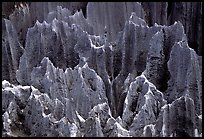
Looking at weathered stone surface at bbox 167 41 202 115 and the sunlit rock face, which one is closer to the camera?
the sunlit rock face

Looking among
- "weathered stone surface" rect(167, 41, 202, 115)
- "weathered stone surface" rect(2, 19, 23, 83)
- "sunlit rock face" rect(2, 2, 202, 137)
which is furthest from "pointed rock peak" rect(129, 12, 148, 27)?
"weathered stone surface" rect(2, 19, 23, 83)

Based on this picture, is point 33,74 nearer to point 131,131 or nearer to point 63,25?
point 63,25

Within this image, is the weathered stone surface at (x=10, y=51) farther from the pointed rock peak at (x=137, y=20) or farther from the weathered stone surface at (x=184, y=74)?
the weathered stone surface at (x=184, y=74)

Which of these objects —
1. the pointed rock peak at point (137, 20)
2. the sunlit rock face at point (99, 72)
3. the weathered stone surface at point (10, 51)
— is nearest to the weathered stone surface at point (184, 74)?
the sunlit rock face at point (99, 72)

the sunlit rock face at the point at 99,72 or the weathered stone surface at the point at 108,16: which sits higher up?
the weathered stone surface at the point at 108,16

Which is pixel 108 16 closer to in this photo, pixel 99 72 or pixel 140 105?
pixel 99 72

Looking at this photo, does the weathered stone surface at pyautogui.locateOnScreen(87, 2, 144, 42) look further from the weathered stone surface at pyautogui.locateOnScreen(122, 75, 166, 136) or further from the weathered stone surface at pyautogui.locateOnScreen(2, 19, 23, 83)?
the weathered stone surface at pyautogui.locateOnScreen(122, 75, 166, 136)

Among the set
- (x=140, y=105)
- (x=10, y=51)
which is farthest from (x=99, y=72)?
(x=10, y=51)

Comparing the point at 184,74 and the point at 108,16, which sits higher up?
the point at 108,16
